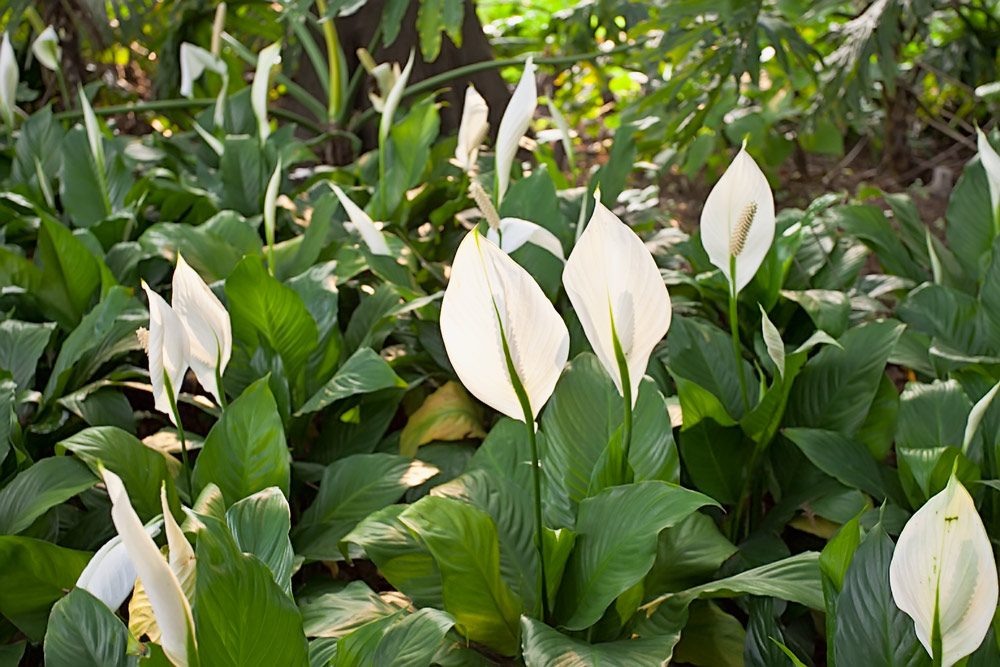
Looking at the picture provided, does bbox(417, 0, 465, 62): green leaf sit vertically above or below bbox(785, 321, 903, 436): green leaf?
above

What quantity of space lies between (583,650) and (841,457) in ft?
1.44

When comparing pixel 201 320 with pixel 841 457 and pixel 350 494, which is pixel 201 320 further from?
pixel 841 457

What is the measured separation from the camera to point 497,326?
64 centimetres

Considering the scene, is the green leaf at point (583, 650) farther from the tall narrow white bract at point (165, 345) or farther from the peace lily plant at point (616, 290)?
the tall narrow white bract at point (165, 345)

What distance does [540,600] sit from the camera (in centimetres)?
85

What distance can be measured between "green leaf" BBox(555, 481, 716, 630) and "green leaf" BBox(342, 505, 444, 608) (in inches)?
5.2

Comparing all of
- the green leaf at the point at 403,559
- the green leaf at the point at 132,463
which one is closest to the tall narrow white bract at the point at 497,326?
the green leaf at the point at 403,559

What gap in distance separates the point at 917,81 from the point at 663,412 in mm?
2747

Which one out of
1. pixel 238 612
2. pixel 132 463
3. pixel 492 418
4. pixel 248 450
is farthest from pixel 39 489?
pixel 492 418

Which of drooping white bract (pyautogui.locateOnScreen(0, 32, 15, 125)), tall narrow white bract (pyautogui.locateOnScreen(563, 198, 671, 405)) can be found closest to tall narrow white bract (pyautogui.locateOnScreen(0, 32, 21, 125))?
drooping white bract (pyautogui.locateOnScreen(0, 32, 15, 125))

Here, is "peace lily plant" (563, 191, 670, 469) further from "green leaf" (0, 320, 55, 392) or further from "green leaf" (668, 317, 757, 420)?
"green leaf" (0, 320, 55, 392)

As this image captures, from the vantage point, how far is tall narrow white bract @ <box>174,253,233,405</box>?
839 millimetres

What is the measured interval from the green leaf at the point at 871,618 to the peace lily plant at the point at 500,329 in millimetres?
314

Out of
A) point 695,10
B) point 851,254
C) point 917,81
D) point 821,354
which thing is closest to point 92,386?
point 821,354
